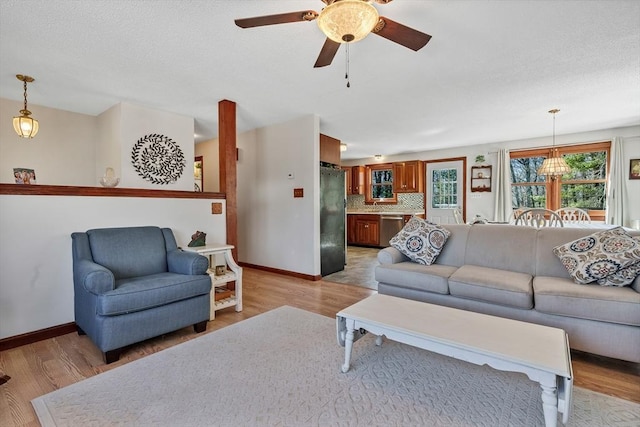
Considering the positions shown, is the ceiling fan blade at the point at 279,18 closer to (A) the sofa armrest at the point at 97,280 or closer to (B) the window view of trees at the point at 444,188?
(A) the sofa armrest at the point at 97,280

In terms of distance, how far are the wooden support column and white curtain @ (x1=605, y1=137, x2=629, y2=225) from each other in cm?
597

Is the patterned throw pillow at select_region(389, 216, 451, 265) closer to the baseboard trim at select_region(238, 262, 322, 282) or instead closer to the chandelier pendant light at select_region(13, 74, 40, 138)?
the baseboard trim at select_region(238, 262, 322, 282)

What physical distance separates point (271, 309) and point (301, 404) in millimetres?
1548

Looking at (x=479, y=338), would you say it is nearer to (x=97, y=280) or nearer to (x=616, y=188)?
(x=97, y=280)

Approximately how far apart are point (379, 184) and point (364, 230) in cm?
139

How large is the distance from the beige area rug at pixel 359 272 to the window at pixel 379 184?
71.7 inches

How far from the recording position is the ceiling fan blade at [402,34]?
1.67m

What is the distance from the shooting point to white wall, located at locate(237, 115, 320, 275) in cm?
431

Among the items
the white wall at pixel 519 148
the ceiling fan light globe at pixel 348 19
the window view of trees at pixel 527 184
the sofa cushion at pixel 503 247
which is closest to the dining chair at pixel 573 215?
the white wall at pixel 519 148

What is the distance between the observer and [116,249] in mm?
2553

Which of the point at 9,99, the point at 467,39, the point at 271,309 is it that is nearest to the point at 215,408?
the point at 271,309

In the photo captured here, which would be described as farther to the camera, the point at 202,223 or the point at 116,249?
the point at 202,223

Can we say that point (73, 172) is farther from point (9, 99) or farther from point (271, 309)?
point (271, 309)

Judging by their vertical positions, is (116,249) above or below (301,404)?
above
